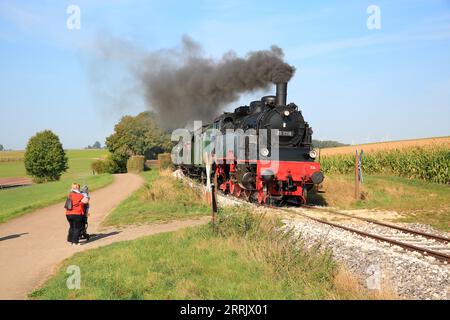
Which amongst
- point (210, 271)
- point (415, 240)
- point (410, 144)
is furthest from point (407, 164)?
point (210, 271)

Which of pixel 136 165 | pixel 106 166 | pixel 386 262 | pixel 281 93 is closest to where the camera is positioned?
pixel 386 262

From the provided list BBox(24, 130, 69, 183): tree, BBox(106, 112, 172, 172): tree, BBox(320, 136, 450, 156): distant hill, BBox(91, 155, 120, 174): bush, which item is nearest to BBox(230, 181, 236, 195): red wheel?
BBox(320, 136, 450, 156): distant hill

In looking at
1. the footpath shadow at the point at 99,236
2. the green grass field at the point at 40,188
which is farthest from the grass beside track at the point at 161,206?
the green grass field at the point at 40,188

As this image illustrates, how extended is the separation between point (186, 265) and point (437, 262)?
15.8 ft

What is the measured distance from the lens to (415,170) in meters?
25.1

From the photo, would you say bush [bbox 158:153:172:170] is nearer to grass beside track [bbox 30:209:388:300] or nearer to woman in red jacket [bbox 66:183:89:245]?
woman in red jacket [bbox 66:183:89:245]

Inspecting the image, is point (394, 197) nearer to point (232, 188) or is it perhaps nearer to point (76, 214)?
point (232, 188)

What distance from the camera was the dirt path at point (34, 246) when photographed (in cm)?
785

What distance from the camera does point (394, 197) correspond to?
19297mm

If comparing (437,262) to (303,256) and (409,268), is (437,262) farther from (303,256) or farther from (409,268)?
(303,256)

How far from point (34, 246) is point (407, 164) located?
21551 millimetres

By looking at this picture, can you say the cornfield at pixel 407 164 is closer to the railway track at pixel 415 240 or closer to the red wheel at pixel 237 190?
the red wheel at pixel 237 190

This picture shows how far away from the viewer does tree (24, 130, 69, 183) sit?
62000 millimetres

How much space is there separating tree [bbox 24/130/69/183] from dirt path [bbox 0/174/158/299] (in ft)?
154
